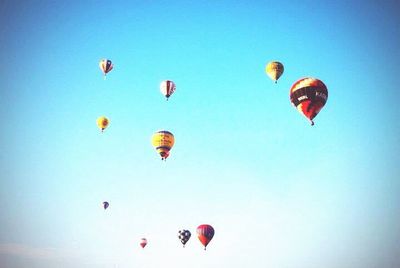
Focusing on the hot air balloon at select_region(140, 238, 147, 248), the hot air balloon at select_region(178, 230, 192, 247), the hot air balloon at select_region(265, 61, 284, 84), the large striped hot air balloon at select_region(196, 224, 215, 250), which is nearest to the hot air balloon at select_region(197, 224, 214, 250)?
the large striped hot air balloon at select_region(196, 224, 215, 250)

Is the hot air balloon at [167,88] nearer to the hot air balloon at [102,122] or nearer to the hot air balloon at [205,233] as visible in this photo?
the hot air balloon at [102,122]

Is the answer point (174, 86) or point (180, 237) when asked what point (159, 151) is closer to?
point (174, 86)

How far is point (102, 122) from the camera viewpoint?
131 ft

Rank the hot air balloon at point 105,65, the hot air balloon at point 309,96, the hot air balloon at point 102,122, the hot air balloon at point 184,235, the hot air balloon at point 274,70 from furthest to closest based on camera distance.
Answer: the hot air balloon at point 102,122 → the hot air balloon at point 184,235 → the hot air balloon at point 105,65 → the hot air balloon at point 274,70 → the hot air balloon at point 309,96

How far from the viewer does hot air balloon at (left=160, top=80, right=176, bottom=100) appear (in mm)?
35400

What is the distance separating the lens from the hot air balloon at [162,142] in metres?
33.1

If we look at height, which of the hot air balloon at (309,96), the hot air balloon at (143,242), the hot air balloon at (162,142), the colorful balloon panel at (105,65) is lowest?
the hot air balloon at (143,242)

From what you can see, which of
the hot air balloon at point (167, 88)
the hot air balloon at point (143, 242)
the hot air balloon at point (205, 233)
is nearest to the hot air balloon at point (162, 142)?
the hot air balloon at point (167, 88)

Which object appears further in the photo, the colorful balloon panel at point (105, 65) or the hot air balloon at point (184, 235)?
the hot air balloon at point (184, 235)

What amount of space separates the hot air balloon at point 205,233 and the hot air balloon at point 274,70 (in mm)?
16841

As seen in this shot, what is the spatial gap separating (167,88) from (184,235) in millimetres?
17487

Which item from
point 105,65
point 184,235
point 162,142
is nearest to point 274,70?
point 162,142

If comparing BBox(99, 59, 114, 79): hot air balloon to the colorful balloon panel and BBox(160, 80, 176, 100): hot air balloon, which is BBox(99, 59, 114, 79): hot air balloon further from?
BBox(160, 80, 176, 100): hot air balloon

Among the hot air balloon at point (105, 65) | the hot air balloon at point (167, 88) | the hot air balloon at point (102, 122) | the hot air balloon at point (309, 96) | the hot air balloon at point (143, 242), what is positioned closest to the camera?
the hot air balloon at point (309, 96)
